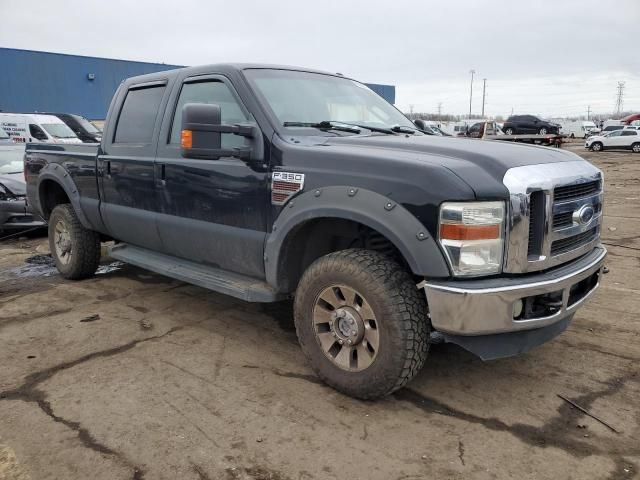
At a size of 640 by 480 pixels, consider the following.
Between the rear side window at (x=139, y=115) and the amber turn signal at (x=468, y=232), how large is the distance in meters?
2.76

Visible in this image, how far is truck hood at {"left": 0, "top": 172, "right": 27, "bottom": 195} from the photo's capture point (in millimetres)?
8102

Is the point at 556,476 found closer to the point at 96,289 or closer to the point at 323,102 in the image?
the point at 323,102

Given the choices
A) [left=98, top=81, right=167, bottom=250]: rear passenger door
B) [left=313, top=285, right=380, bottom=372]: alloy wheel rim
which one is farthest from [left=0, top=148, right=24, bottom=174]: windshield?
[left=313, top=285, right=380, bottom=372]: alloy wheel rim

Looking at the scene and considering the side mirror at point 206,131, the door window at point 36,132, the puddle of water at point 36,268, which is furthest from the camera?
the door window at point 36,132

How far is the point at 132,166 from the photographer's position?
178 inches

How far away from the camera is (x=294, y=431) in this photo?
9.30ft

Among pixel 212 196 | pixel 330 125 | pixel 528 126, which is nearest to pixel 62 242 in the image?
pixel 212 196

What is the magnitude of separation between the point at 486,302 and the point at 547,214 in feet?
1.98

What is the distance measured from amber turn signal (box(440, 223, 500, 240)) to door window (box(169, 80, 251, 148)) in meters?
1.55

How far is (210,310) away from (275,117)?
1957 millimetres

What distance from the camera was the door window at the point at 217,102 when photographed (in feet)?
12.3

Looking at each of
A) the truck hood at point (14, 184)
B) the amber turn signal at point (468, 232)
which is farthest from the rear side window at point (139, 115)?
the truck hood at point (14, 184)

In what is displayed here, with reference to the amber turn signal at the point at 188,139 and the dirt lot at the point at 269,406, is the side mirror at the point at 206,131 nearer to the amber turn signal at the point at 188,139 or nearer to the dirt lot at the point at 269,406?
the amber turn signal at the point at 188,139

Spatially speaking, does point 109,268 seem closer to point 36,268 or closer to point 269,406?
point 36,268
